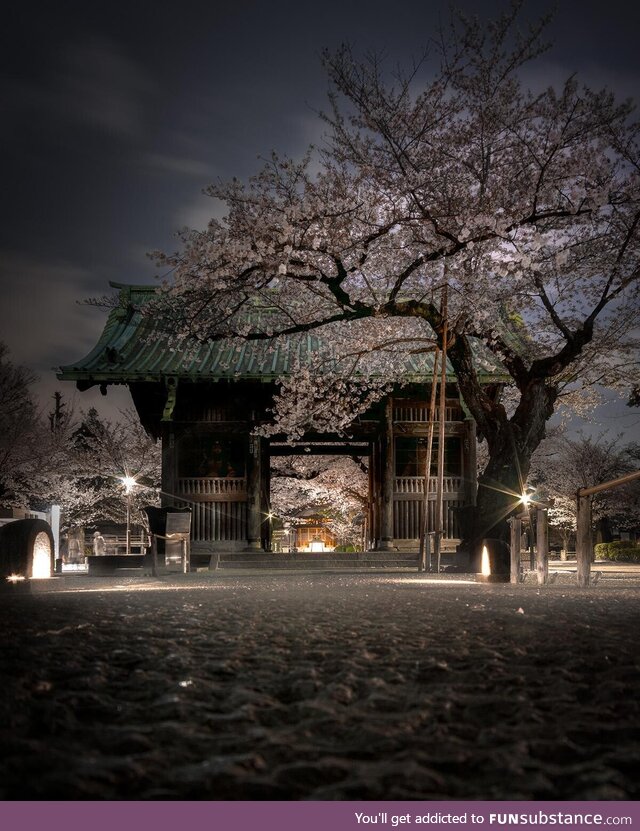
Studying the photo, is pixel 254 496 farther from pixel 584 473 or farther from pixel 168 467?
pixel 584 473

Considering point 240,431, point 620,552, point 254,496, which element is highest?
point 240,431

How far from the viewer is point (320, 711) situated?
282 centimetres

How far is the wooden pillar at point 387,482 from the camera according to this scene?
2194 centimetres

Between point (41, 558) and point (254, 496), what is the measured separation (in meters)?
11.1

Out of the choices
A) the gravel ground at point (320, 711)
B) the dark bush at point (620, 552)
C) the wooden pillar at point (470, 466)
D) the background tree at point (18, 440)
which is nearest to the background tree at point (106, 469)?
the background tree at point (18, 440)

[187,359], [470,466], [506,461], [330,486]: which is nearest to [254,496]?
[187,359]

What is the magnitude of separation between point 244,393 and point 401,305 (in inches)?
281

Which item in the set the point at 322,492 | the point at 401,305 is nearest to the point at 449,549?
the point at 401,305

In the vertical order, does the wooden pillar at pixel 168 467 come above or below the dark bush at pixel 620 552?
above

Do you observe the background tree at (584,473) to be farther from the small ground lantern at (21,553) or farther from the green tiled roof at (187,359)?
the small ground lantern at (21,553)

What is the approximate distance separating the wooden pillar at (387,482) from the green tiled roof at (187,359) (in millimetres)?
1673

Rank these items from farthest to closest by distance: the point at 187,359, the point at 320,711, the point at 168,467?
the point at 168,467 → the point at 187,359 → the point at 320,711

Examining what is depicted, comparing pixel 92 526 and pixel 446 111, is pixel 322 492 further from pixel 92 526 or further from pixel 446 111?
pixel 446 111

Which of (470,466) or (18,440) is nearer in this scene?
(470,466)
